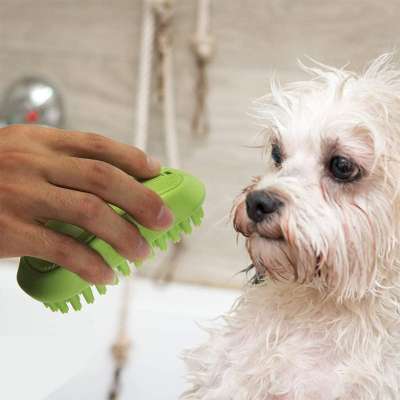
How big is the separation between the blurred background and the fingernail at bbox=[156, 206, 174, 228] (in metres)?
0.63

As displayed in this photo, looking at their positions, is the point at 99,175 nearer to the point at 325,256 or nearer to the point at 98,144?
the point at 98,144

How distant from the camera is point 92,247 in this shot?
0.55 metres

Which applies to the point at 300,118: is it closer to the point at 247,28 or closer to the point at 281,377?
the point at 281,377

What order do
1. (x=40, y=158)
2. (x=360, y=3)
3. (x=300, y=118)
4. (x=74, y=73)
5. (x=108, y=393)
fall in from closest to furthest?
(x=40, y=158)
(x=300, y=118)
(x=108, y=393)
(x=360, y=3)
(x=74, y=73)

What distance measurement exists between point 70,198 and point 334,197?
0.22 metres

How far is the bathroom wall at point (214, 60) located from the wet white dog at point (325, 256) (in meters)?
0.57

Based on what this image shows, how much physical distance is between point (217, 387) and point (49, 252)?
0.21 m

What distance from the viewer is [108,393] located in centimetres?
97

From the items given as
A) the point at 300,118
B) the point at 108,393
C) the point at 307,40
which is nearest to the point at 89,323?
the point at 108,393

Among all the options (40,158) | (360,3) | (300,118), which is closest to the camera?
(40,158)

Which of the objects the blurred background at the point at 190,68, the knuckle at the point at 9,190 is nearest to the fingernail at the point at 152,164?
the knuckle at the point at 9,190

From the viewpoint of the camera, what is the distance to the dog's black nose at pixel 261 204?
22.4 inches

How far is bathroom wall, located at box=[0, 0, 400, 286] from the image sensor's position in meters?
1.19

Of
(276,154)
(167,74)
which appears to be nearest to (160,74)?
(167,74)
